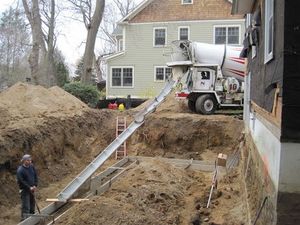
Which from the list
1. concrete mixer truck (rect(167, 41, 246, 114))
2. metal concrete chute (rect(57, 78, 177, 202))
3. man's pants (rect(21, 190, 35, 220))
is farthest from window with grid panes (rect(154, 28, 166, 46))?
man's pants (rect(21, 190, 35, 220))

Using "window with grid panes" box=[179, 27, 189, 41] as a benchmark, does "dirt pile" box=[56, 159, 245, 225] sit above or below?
below

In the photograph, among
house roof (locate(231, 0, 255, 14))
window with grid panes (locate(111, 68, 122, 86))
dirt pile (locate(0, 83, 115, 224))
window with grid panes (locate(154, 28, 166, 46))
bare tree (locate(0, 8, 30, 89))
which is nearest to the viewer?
house roof (locate(231, 0, 255, 14))

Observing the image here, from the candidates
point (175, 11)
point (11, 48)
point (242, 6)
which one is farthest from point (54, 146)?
point (11, 48)

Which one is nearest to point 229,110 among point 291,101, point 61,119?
point 61,119

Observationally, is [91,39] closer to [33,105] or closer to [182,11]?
[182,11]

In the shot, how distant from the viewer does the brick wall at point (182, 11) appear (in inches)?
A: 1199

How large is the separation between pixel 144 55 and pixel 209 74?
11967 millimetres

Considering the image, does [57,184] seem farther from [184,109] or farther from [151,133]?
[184,109]

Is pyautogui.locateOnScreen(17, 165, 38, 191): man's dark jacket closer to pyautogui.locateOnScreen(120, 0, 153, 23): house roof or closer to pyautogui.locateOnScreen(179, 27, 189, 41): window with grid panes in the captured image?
pyautogui.locateOnScreen(179, 27, 189, 41): window with grid panes

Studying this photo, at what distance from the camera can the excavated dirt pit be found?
10.6m

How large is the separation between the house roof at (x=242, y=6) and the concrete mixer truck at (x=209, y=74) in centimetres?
531

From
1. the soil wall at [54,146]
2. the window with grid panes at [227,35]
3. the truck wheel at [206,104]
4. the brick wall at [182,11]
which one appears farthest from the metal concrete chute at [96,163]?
the brick wall at [182,11]

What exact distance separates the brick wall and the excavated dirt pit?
10.1 meters

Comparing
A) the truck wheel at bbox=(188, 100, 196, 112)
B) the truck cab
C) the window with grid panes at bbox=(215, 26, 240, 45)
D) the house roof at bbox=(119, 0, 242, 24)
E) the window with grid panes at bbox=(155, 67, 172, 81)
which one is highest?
the house roof at bbox=(119, 0, 242, 24)
